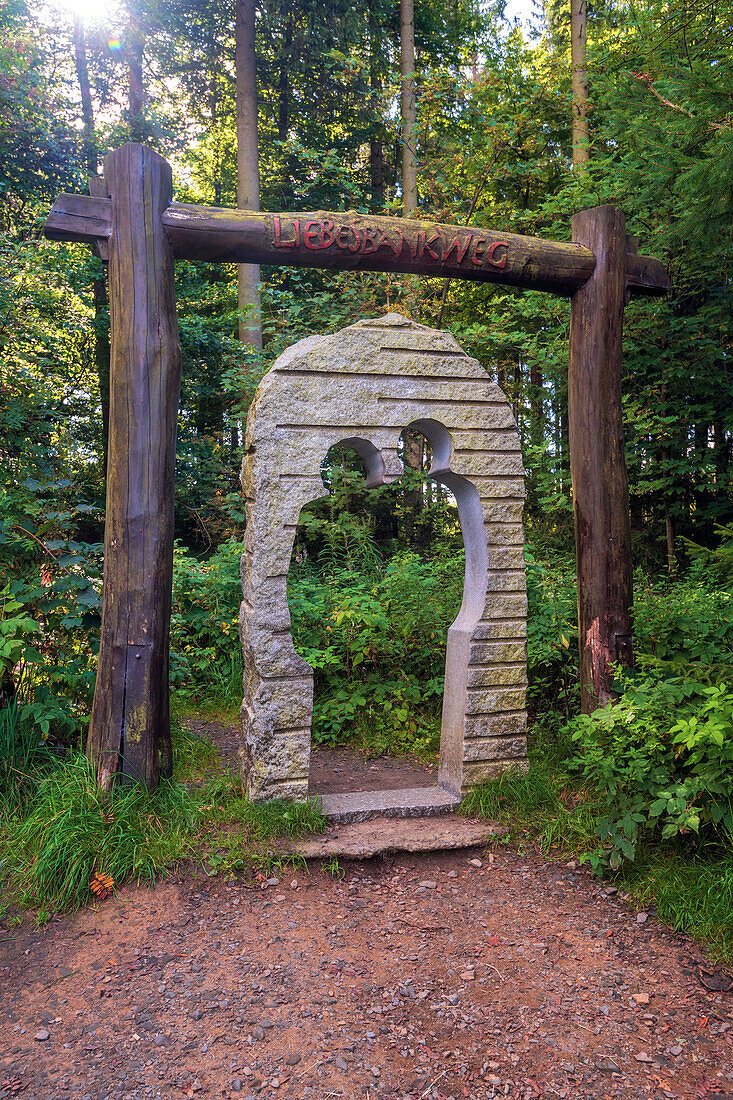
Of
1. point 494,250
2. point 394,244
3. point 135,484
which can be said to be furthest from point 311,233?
point 135,484

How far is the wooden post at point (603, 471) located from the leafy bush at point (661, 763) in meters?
0.60

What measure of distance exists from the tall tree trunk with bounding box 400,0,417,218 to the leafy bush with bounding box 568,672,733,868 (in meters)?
8.06

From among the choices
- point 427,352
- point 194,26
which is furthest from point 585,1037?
point 194,26

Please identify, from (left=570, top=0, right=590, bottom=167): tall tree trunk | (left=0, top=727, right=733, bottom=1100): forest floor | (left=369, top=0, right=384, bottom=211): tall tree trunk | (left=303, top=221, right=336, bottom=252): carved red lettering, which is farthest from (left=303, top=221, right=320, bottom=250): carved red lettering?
(left=369, top=0, right=384, bottom=211): tall tree trunk

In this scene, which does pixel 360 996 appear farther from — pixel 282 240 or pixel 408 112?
pixel 408 112

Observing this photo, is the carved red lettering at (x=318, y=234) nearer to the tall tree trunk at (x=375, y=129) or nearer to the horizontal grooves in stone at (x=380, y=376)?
the horizontal grooves in stone at (x=380, y=376)

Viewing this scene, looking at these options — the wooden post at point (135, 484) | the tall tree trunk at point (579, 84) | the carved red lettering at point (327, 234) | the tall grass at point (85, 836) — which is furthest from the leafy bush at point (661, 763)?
the tall tree trunk at point (579, 84)

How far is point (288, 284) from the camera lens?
40.9 feet

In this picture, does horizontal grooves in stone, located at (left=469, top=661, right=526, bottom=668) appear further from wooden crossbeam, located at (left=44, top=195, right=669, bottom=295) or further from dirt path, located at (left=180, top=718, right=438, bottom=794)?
wooden crossbeam, located at (left=44, top=195, right=669, bottom=295)

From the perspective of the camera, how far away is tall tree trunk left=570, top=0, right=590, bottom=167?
29.9 feet

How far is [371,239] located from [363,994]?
12.7 feet

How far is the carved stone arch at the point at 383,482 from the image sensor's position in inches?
149

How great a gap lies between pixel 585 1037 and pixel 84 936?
2.19m

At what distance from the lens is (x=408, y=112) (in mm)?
9680
